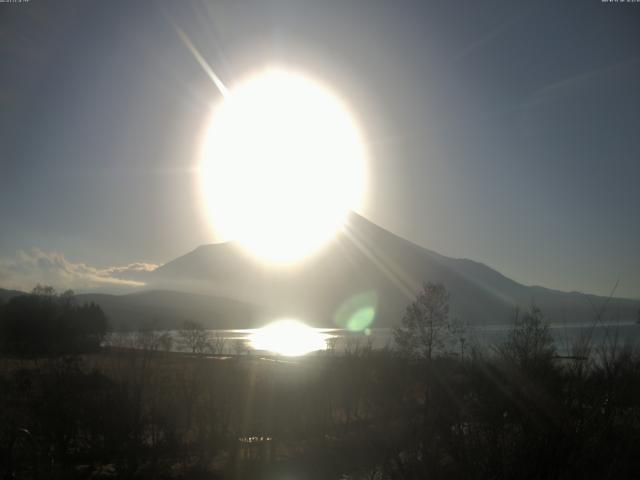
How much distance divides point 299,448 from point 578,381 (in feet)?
58.6

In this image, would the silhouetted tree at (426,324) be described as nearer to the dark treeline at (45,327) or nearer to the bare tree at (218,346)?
the bare tree at (218,346)

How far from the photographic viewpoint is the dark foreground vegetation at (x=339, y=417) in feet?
15.1

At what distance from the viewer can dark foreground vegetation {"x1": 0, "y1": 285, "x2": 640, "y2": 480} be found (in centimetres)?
461

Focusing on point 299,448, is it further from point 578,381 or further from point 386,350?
point 578,381

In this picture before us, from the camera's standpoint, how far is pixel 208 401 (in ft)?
66.7

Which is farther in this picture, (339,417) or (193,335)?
(193,335)

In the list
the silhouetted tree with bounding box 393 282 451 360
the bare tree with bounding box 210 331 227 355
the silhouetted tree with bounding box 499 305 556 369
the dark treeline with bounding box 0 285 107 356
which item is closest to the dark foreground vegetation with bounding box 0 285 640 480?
the silhouetted tree with bounding box 499 305 556 369

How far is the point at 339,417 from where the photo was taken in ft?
86.8

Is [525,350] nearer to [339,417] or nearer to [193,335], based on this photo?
[339,417]

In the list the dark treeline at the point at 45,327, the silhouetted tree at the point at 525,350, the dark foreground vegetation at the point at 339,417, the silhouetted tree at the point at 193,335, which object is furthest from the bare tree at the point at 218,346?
the silhouetted tree at the point at 525,350

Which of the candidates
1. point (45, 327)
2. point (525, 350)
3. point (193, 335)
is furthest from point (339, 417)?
point (193, 335)

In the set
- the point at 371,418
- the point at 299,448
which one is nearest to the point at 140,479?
the point at 299,448

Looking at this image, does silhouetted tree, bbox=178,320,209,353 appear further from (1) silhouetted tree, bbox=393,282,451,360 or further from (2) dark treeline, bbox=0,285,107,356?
(1) silhouetted tree, bbox=393,282,451,360

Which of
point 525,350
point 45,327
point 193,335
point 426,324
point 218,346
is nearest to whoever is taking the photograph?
point 525,350
